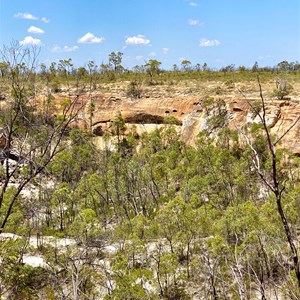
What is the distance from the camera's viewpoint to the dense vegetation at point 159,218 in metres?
20.1

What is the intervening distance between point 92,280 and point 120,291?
4.70 metres

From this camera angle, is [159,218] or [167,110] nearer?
[159,218]

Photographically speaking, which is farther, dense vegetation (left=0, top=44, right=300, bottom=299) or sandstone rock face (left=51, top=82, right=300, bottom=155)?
sandstone rock face (left=51, top=82, right=300, bottom=155)

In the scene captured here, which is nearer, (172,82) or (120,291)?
(120,291)

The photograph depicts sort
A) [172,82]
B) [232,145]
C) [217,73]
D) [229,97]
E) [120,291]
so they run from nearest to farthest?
1. [120,291]
2. [232,145]
3. [229,97]
4. [172,82]
5. [217,73]

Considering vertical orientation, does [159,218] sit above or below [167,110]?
below

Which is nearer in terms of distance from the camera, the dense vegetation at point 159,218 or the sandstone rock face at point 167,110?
the dense vegetation at point 159,218

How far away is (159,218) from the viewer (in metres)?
26.0

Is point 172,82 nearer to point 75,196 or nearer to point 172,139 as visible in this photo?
point 172,139

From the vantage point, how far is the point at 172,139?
46.3 meters

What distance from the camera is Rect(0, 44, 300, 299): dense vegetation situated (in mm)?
20109

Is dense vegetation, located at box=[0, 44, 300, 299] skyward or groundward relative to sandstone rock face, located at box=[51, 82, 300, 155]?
groundward

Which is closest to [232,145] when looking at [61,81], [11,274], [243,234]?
[243,234]

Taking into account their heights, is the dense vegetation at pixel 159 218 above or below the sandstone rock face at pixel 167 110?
below
